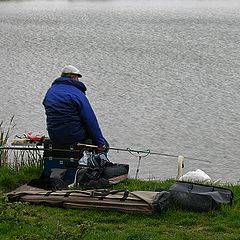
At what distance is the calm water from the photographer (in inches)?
491

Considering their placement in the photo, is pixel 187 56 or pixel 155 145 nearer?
pixel 155 145

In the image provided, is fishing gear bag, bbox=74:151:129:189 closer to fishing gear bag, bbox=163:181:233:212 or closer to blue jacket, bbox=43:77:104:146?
blue jacket, bbox=43:77:104:146

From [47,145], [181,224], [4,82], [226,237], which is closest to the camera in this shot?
[226,237]

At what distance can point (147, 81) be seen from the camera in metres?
20.0

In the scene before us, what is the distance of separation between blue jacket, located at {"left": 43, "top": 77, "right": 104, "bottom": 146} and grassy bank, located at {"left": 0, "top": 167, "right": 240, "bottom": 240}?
1.40 metres

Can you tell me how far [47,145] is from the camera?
707 centimetres

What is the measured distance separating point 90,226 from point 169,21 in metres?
37.4

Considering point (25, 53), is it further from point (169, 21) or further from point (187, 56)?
point (169, 21)

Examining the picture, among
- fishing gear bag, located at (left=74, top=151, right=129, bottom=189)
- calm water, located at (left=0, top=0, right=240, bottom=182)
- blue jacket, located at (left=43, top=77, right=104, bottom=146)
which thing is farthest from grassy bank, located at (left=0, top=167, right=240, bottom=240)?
calm water, located at (left=0, top=0, right=240, bottom=182)

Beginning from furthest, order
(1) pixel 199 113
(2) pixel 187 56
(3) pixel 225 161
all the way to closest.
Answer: (2) pixel 187 56 < (1) pixel 199 113 < (3) pixel 225 161

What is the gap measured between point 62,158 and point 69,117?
445mm

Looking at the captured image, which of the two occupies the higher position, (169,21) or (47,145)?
(169,21)

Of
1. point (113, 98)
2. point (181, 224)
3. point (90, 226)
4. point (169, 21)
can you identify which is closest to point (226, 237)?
point (181, 224)

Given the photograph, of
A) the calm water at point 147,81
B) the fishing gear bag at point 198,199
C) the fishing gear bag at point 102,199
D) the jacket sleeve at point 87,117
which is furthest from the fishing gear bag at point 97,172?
the calm water at point 147,81
